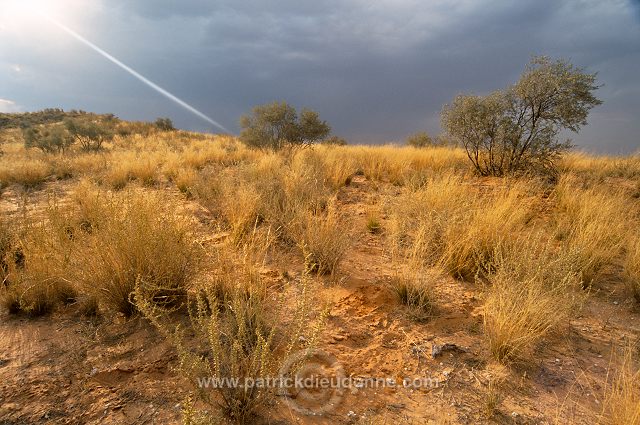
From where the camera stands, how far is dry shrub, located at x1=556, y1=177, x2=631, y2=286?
3537mm

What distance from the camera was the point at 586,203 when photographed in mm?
4859

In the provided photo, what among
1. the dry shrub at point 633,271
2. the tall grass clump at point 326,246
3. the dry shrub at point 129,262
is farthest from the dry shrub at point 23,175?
the dry shrub at point 633,271

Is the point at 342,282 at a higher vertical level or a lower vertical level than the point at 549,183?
lower

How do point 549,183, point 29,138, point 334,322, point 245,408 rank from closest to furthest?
1. point 245,408
2. point 334,322
3. point 549,183
4. point 29,138

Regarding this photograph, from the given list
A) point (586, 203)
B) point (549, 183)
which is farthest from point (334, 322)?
point (549, 183)

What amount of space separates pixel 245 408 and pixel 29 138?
68.9ft

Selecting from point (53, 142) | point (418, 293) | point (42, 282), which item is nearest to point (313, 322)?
point (418, 293)

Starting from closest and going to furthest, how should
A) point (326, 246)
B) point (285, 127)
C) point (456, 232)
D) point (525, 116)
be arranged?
1. point (326, 246)
2. point (456, 232)
3. point (525, 116)
4. point (285, 127)

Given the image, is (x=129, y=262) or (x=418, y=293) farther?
(x=418, y=293)

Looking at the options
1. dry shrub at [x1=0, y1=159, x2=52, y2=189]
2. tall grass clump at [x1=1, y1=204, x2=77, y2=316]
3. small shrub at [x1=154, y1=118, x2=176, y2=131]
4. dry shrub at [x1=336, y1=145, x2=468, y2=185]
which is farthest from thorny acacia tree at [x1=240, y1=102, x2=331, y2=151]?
small shrub at [x1=154, y1=118, x2=176, y2=131]

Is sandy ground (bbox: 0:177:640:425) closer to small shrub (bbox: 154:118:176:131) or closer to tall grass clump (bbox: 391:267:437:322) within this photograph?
tall grass clump (bbox: 391:267:437:322)

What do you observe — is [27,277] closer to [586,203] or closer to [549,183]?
[586,203]

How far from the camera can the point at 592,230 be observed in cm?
386

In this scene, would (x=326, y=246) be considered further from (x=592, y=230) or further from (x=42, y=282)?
(x=592, y=230)
